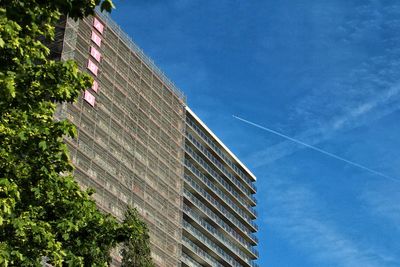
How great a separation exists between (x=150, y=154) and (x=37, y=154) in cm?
6560

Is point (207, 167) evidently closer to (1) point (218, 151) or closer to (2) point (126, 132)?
(1) point (218, 151)

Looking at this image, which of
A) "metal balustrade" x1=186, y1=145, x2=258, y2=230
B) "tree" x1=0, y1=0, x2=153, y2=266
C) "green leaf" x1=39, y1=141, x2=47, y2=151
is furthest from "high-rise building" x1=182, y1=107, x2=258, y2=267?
"green leaf" x1=39, y1=141, x2=47, y2=151

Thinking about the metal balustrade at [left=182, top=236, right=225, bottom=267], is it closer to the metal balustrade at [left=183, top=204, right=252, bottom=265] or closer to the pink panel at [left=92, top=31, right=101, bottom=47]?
the metal balustrade at [left=183, top=204, right=252, bottom=265]

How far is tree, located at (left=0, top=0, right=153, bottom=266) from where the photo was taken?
12500mm

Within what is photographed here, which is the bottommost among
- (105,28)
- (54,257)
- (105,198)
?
(54,257)

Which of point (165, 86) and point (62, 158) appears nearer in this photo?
point (62, 158)

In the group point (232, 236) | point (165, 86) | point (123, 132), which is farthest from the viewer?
point (232, 236)

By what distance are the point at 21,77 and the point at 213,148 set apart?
86127 mm

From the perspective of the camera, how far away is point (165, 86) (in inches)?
3462

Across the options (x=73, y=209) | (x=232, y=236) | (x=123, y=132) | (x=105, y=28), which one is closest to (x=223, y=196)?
(x=232, y=236)

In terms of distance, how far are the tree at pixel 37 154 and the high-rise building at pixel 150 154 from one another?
48.5m

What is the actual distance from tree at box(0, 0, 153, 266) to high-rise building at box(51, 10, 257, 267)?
48461 millimetres

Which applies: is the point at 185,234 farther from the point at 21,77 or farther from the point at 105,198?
the point at 21,77

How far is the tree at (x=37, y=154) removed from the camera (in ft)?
41.0
